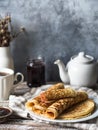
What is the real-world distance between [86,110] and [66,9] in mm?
477

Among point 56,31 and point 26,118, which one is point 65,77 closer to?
point 56,31

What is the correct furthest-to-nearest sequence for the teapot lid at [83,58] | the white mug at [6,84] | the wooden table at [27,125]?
the teapot lid at [83,58] → the white mug at [6,84] → the wooden table at [27,125]

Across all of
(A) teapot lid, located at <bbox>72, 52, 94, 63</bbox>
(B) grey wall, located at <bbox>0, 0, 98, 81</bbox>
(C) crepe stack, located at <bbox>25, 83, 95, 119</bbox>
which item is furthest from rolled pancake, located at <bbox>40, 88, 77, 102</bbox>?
(B) grey wall, located at <bbox>0, 0, 98, 81</bbox>

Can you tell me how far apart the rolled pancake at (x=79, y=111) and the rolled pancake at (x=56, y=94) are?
40mm

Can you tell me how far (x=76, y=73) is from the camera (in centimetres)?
133

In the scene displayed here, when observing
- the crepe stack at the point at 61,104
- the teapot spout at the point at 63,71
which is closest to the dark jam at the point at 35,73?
the teapot spout at the point at 63,71

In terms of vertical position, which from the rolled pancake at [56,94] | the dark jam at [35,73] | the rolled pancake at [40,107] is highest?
the dark jam at [35,73]

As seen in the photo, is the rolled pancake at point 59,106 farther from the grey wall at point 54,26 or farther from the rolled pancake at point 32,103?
the grey wall at point 54,26

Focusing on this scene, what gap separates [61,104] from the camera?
1.08 meters

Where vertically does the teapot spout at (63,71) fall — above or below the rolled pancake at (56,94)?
above

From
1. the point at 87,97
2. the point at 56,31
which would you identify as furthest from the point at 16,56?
the point at 87,97

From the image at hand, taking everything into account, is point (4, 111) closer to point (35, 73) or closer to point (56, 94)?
point (56, 94)

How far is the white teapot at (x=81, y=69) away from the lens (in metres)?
1.32

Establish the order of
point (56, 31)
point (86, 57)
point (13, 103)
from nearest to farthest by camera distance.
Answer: point (13, 103) → point (86, 57) → point (56, 31)
